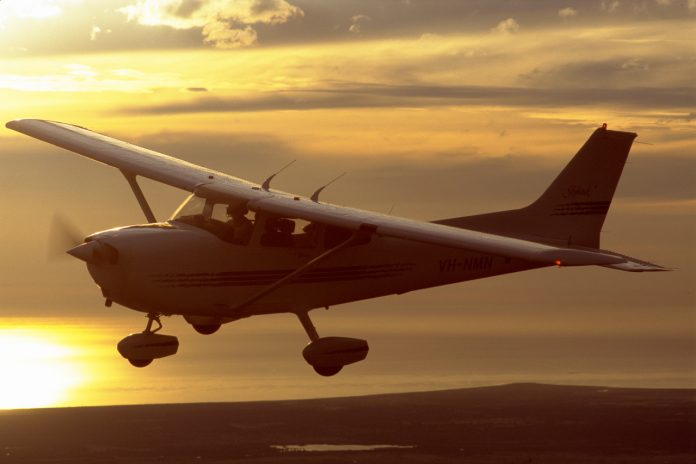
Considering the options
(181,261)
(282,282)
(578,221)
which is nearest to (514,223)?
(578,221)

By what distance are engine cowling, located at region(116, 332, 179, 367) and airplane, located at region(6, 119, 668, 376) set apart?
22mm

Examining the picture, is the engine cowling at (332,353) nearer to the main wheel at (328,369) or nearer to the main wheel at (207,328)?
the main wheel at (328,369)

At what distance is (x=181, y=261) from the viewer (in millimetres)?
25953

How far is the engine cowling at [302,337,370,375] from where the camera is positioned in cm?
2677

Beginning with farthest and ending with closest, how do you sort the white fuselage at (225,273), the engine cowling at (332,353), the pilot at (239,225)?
1. the engine cowling at (332,353)
2. the pilot at (239,225)
3. the white fuselage at (225,273)

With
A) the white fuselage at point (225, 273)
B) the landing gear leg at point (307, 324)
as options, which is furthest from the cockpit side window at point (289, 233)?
the landing gear leg at point (307, 324)

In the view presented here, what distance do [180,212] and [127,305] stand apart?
2504mm

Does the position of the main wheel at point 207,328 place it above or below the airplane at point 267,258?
below

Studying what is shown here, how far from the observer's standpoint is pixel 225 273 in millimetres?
26391

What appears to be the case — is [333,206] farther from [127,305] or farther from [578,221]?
[578,221]

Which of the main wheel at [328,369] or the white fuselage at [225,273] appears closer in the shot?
the white fuselage at [225,273]

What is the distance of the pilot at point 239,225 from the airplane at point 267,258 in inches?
0.8

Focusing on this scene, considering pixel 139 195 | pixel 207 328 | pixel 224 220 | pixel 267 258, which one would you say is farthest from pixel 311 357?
pixel 139 195

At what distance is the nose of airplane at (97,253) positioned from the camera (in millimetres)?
Result: 25578
